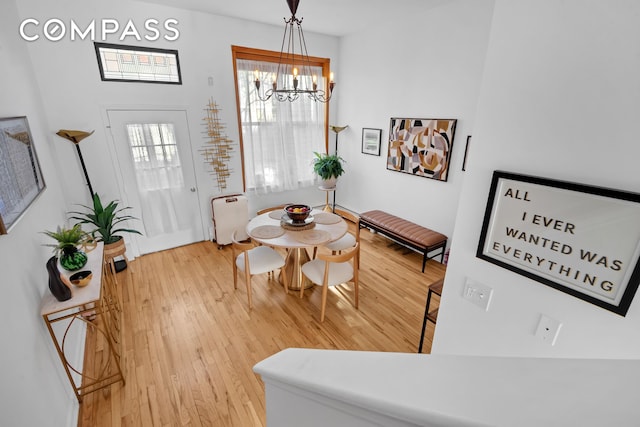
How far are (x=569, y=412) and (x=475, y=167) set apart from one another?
45.7 inches

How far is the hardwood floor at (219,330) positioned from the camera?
2.01 m

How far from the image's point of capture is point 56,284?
1.72 metres

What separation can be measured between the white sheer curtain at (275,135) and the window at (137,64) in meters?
0.90

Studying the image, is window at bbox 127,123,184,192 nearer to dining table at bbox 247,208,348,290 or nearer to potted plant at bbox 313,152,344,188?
dining table at bbox 247,208,348,290

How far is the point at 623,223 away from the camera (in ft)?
3.11

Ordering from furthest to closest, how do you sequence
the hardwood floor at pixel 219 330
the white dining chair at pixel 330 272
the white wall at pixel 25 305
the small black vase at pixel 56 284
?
the white dining chair at pixel 330 272
the hardwood floor at pixel 219 330
the small black vase at pixel 56 284
the white wall at pixel 25 305

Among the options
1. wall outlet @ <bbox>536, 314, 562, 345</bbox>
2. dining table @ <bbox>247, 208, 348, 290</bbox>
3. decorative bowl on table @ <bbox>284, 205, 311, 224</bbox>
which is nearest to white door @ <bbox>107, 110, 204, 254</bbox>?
dining table @ <bbox>247, 208, 348, 290</bbox>

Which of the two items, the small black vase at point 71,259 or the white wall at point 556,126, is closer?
the white wall at point 556,126

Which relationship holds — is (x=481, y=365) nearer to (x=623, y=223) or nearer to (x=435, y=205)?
(x=623, y=223)

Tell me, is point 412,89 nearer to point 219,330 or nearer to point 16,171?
point 219,330

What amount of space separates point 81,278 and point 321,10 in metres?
3.71

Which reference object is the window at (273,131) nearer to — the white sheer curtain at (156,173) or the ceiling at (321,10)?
the ceiling at (321,10)

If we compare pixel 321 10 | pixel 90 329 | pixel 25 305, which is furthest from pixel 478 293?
pixel 321 10

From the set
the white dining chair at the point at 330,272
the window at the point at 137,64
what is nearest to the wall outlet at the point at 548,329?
the white dining chair at the point at 330,272
